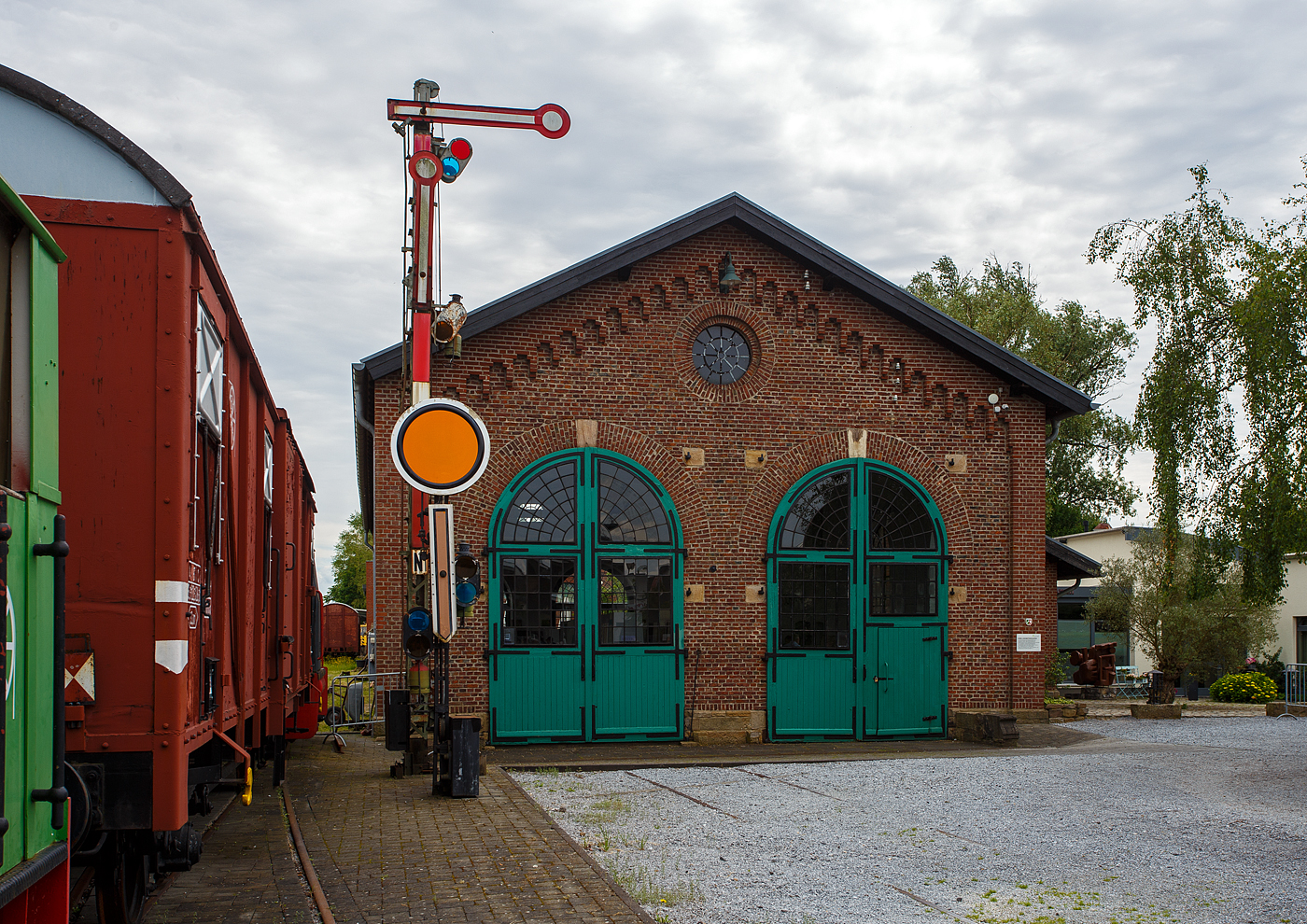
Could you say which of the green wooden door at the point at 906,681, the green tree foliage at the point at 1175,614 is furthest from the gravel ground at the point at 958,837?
the green tree foliage at the point at 1175,614

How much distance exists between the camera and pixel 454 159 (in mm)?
11703

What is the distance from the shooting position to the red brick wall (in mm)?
16156

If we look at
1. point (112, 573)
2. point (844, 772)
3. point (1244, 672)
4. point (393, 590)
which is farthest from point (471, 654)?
point (1244, 672)

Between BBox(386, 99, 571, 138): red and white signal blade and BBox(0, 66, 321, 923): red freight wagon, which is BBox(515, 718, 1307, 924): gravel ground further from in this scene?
BBox(386, 99, 571, 138): red and white signal blade

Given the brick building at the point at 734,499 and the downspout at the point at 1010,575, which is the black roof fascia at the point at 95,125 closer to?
the brick building at the point at 734,499

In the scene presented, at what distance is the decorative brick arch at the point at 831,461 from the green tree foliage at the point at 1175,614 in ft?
33.7

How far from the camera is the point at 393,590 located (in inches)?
625

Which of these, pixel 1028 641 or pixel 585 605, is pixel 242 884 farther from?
pixel 1028 641

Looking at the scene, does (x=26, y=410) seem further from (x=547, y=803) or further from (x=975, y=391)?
(x=975, y=391)

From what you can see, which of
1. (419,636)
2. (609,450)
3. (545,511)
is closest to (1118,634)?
(609,450)

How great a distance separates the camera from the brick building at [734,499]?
16.0 metres

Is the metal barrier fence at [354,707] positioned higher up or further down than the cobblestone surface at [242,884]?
further down

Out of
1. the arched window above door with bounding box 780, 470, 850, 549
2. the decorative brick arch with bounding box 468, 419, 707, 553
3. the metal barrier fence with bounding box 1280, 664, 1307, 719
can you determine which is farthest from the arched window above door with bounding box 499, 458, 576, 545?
the metal barrier fence with bounding box 1280, 664, 1307, 719

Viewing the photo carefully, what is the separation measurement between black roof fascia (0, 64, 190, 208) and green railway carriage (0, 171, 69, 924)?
1.38 m
